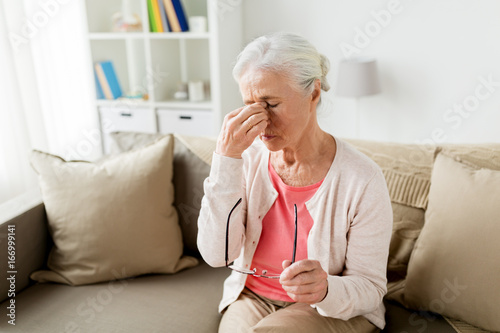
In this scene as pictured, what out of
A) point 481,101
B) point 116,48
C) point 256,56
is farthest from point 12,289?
point 481,101

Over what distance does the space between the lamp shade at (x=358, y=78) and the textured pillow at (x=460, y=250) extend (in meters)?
1.46

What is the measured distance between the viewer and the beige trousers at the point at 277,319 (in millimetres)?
1233

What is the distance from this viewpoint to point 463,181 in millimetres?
1355

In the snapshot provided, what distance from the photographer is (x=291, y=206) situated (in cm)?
133

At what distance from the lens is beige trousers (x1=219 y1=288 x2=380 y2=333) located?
1233 mm

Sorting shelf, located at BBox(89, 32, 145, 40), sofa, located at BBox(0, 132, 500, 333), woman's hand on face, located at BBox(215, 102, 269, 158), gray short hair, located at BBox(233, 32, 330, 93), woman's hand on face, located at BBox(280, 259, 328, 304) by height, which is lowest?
sofa, located at BBox(0, 132, 500, 333)

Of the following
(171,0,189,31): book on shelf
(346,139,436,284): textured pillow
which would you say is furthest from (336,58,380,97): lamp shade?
(346,139,436,284): textured pillow

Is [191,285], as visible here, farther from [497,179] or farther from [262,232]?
→ [497,179]

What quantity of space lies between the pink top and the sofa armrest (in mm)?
805

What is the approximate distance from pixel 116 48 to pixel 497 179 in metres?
2.73

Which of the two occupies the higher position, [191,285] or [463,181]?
[463,181]

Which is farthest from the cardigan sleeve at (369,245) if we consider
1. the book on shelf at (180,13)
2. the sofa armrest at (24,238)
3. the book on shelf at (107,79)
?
the book on shelf at (107,79)

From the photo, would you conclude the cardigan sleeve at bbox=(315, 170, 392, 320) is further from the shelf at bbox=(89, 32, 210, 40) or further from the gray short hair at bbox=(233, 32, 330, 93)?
the shelf at bbox=(89, 32, 210, 40)

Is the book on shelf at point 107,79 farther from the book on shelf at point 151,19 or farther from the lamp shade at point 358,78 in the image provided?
the lamp shade at point 358,78
